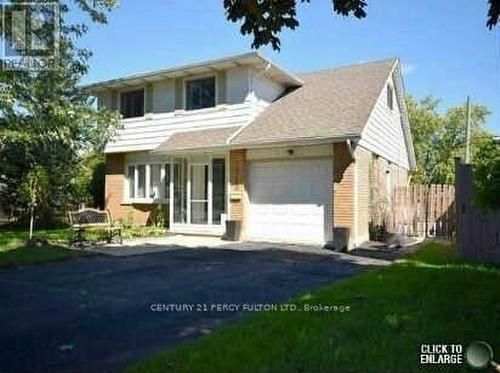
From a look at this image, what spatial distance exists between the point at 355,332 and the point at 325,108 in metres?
12.5

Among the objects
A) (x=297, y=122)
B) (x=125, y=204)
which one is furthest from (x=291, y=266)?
(x=125, y=204)

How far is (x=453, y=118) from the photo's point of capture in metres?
42.7

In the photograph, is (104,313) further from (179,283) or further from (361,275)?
(361,275)

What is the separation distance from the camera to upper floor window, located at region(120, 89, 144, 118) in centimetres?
2131

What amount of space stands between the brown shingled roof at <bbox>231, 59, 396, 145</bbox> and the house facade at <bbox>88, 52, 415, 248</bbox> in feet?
0.17

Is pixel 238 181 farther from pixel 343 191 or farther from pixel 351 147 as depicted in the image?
pixel 351 147

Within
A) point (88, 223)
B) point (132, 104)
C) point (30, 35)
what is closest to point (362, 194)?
point (88, 223)

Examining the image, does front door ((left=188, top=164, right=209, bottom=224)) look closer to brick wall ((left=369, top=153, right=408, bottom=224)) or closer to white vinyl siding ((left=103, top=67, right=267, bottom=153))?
white vinyl siding ((left=103, top=67, right=267, bottom=153))

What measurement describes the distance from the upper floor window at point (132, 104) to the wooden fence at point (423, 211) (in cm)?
1140

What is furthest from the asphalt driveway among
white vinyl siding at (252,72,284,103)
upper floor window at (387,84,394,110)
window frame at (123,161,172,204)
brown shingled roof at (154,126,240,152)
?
upper floor window at (387,84,394,110)

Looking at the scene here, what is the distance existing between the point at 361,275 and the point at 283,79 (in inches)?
473

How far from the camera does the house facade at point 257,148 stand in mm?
15414

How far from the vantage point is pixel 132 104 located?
21641mm

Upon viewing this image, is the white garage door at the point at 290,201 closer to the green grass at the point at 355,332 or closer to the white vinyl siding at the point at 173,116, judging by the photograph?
the white vinyl siding at the point at 173,116
